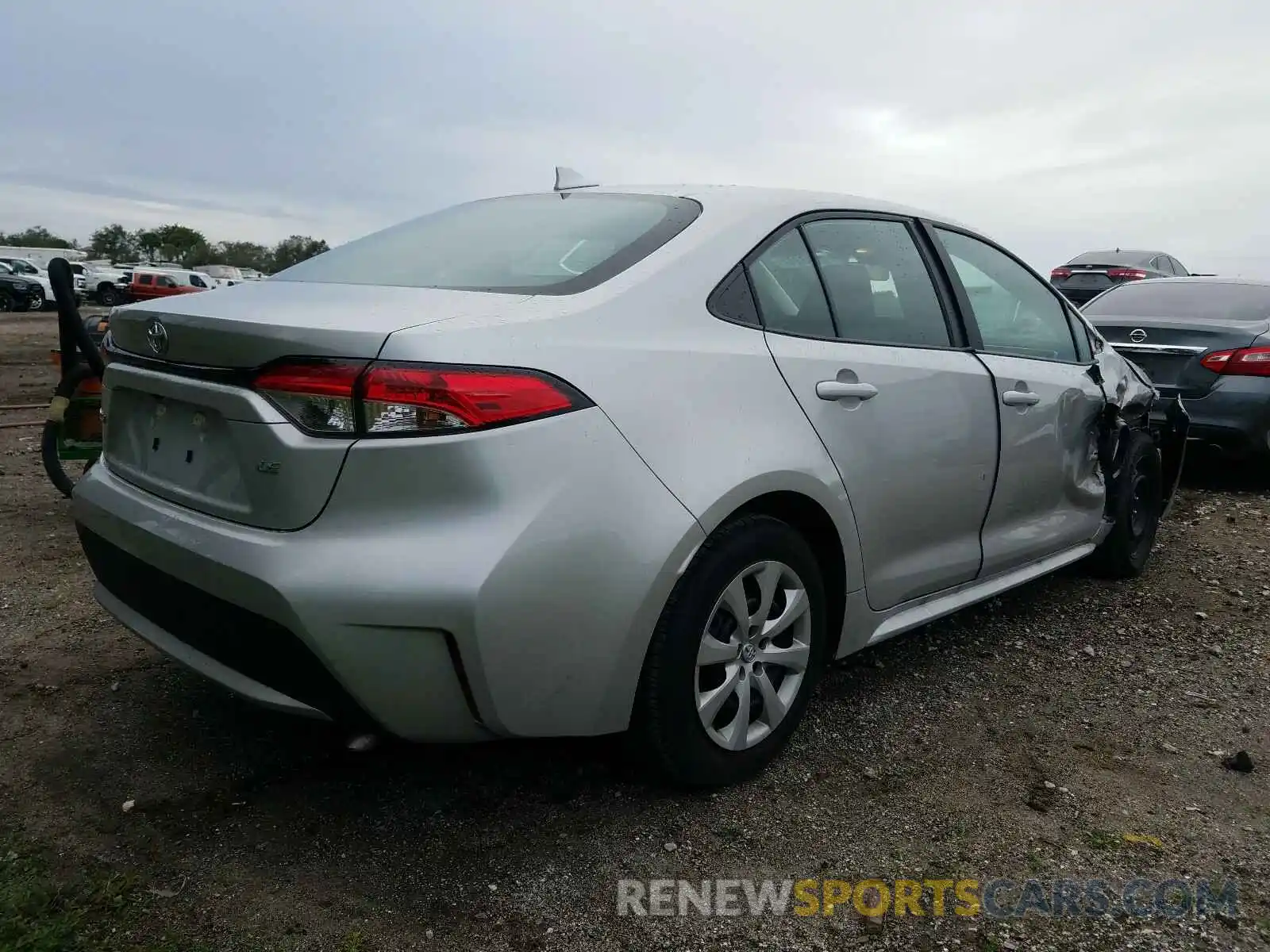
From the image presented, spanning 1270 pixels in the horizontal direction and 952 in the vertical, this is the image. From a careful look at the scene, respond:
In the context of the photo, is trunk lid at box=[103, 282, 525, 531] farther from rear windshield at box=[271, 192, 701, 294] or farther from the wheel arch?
the wheel arch

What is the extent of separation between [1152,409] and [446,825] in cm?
370

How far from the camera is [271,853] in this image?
2258 mm

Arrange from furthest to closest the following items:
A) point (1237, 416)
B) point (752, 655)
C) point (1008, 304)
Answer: point (1237, 416) → point (1008, 304) → point (752, 655)

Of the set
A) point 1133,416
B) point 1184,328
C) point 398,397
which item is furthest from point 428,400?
point 1184,328

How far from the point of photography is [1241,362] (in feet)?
19.2

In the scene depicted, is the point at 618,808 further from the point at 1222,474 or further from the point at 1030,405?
the point at 1222,474

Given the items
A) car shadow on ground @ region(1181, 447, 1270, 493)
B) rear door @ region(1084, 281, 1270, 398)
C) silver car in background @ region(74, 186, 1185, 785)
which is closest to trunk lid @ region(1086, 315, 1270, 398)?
rear door @ region(1084, 281, 1270, 398)

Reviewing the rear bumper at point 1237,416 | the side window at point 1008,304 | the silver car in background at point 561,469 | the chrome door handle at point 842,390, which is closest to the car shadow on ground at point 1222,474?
the rear bumper at point 1237,416

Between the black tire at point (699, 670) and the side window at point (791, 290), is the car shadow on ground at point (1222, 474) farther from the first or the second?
the black tire at point (699, 670)

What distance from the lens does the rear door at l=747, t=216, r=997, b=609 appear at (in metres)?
2.62

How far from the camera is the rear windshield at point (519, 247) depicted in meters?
2.36

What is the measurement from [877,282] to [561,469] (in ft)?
4.59

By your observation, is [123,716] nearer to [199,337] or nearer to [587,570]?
[199,337]

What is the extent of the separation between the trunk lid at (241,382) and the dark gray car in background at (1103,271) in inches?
557
